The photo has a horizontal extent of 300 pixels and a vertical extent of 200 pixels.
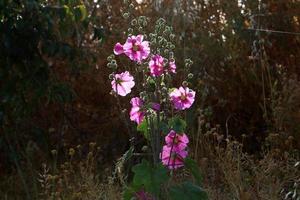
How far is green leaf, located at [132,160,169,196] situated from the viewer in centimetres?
272

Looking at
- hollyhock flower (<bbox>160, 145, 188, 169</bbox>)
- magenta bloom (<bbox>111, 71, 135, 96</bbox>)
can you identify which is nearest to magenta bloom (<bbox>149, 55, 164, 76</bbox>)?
magenta bloom (<bbox>111, 71, 135, 96</bbox>)

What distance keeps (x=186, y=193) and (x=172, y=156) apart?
16cm

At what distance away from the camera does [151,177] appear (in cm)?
273

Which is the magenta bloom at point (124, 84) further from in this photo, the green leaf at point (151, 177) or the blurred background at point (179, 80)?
the blurred background at point (179, 80)

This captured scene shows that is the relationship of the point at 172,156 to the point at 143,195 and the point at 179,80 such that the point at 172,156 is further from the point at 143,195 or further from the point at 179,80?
Answer: the point at 179,80

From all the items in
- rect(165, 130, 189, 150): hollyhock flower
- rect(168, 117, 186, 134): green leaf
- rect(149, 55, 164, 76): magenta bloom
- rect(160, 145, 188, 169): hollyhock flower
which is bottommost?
rect(160, 145, 188, 169): hollyhock flower

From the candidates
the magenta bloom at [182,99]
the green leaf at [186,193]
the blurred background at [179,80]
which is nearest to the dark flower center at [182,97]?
the magenta bloom at [182,99]

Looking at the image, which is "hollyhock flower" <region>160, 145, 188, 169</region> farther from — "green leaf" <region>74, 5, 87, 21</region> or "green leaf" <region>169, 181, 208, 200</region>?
"green leaf" <region>74, 5, 87, 21</region>

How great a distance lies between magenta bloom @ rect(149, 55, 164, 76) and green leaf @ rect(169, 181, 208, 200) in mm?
450

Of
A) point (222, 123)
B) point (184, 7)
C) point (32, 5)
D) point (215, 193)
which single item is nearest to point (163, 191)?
point (215, 193)

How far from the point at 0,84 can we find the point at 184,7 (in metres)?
2.23

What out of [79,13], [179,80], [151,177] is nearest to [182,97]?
[151,177]

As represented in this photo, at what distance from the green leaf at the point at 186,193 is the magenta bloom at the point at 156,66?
1.47 feet

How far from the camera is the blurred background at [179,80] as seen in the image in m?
5.12
